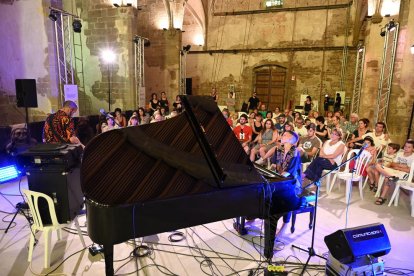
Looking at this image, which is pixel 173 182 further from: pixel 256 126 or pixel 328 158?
pixel 256 126

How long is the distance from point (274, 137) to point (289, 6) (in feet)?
34.1

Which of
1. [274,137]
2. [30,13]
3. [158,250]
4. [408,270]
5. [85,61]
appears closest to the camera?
[408,270]

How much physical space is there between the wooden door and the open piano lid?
12.7 metres

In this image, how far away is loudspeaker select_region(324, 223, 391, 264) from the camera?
2551 millimetres

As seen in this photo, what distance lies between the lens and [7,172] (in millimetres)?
4234

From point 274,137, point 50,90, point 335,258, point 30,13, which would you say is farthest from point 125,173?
point 30,13

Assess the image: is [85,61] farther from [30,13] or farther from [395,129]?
[395,129]

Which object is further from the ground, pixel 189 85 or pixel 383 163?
pixel 189 85

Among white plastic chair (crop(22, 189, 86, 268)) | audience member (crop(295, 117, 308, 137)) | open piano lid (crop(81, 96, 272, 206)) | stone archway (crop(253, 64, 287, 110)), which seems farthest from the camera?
stone archway (crop(253, 64, 287, 110))

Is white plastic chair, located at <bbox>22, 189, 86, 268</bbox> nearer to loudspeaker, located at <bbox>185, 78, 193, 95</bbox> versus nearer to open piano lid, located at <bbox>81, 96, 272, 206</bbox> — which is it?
open piano lid, located at <bbox>81, 96, 272, 206</bbox>

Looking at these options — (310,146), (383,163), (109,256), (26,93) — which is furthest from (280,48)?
(109,256)

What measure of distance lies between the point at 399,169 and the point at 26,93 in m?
7.36

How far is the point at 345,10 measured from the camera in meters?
13.4

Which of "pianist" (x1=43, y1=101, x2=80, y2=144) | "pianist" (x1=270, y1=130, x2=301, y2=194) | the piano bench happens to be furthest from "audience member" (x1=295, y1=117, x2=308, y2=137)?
"pianist" (x1=43, y1=101, x2=80, y2=144)
